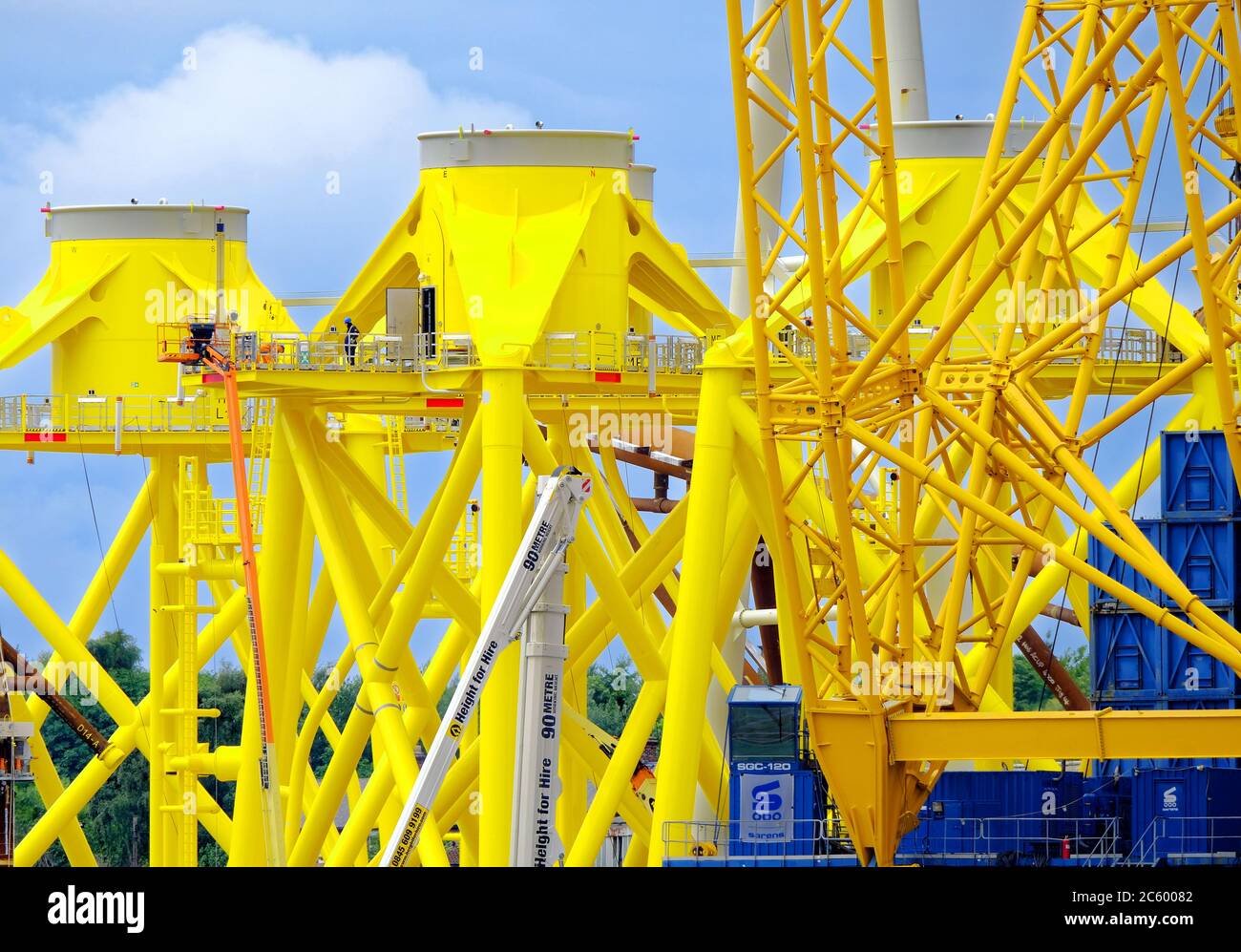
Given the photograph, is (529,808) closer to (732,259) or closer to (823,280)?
(823,280)

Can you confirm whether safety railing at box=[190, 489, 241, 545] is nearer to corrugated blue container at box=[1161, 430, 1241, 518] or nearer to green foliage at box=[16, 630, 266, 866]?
corrugated blue container at box=[1161, 430, 1241, 518]

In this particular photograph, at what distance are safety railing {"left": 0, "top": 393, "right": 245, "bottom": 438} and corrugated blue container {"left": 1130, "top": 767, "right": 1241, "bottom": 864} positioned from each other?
2823cm

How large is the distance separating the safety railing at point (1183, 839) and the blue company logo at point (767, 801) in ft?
22.3

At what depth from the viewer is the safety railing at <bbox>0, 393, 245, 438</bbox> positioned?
251ft

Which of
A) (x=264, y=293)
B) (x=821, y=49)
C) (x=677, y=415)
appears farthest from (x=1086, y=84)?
(x=264, y=293)

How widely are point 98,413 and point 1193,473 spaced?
1184 inches

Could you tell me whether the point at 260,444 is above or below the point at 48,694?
above

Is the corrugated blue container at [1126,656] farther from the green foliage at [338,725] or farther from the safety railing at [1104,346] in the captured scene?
the green foliage at [338,725]

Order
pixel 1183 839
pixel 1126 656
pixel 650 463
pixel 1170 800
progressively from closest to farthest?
pixel 1183 839 → pixel 1170 800 → pixel 1126 656 → pixel 650 463

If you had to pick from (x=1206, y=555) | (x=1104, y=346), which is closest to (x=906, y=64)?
(x=1104, y=346)

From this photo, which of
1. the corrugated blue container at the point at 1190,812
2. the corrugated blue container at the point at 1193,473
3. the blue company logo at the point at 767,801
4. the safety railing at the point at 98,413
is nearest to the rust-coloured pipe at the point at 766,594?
the safety railing at the point at 98,413

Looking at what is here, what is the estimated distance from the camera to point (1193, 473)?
5953 centimetres

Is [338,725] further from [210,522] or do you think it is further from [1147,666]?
[1147,666]

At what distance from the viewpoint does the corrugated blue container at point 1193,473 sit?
59.1 meters
